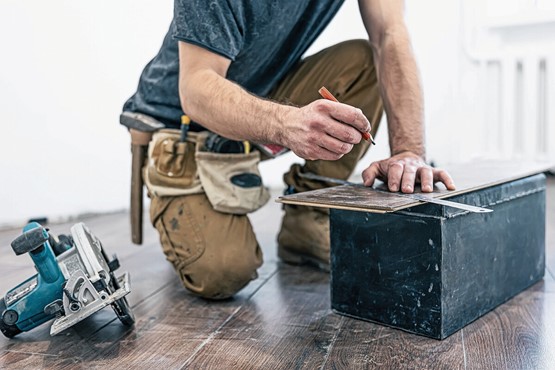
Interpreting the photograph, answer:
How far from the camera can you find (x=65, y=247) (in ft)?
3.96

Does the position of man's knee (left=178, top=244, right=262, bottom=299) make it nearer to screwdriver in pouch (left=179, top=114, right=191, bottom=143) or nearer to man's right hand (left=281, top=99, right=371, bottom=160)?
screwdriver in pouch (left=179, top=114, right=191, bottom=143)

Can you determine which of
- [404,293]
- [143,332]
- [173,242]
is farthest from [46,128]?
[404,293]

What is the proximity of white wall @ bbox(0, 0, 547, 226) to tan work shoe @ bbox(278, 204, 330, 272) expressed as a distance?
1063 mm

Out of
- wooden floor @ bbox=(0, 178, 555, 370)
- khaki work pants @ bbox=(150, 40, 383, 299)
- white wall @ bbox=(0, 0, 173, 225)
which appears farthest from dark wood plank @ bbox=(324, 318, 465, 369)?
white wall @ bbox=(0, 0, 173, 225)

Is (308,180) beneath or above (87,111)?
beneath

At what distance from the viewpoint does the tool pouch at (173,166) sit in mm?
1433

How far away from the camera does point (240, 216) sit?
57.9 inches

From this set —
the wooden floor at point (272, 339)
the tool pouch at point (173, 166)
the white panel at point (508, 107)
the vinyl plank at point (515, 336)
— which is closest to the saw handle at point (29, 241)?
the wooden floor at point (272, 339)

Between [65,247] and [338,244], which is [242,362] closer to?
[338,244]

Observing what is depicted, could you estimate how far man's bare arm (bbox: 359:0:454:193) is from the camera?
1146mm

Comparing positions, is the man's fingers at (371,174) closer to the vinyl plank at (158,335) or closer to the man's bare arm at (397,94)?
the man's bare arm at (397,94)

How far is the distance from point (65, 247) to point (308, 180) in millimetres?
693

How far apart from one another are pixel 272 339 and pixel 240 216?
0.45m

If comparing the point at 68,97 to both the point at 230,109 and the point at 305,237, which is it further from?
the point at 230,109
